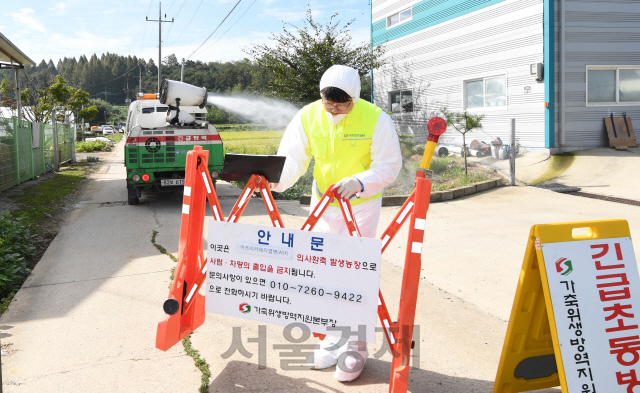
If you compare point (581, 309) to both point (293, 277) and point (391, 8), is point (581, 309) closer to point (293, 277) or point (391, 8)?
point (293, 277)

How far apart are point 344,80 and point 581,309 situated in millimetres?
1867

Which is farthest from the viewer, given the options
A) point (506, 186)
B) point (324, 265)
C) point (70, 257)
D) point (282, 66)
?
point (282, 66)

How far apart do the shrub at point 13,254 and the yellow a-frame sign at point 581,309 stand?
4742mm

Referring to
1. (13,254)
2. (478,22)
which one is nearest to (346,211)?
(13,254)

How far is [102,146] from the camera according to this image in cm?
3900

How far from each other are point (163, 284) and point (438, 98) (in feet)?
50.9

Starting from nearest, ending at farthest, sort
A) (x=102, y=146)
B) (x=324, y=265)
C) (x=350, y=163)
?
(x=324, y=265) → (x=350, y=163) → (x=102, y=146)

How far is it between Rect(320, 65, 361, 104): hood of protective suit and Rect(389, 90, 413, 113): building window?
18.0 meters

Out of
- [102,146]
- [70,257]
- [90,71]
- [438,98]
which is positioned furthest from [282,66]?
[90,71]

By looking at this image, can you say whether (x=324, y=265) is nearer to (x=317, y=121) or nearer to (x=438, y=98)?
(x=317, y=121)

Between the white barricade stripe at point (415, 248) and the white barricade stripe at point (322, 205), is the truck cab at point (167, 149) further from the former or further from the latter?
the white barricade stripe at point (415, 248)

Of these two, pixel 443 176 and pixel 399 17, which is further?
pixel 399 17

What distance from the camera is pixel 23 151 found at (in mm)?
14148

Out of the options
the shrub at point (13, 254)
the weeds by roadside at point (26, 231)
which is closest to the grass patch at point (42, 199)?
the weeds by roadside at point (26, 231)
